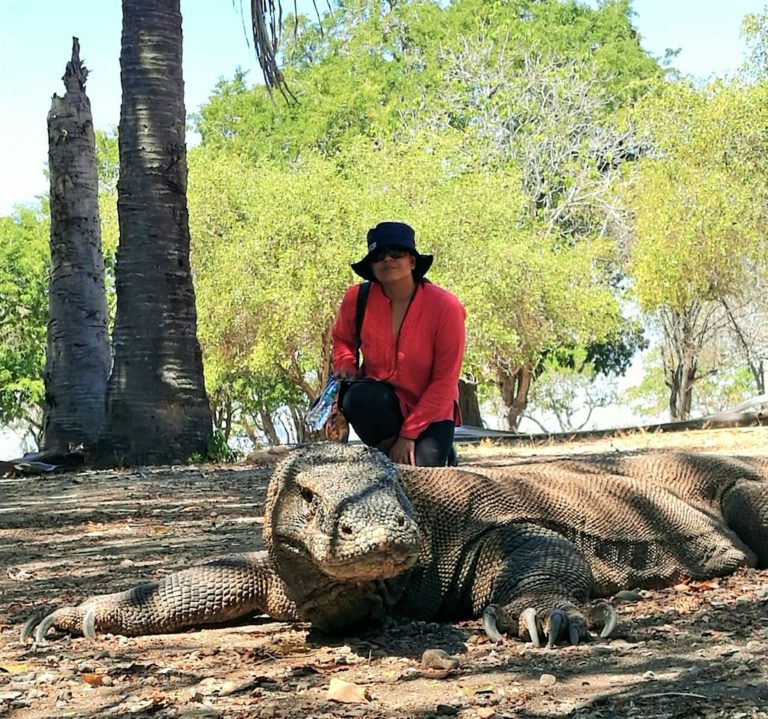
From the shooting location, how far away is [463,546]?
12.9 ft

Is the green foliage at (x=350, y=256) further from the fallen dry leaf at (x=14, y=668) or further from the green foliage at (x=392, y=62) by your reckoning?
the fallen dry leaf at (x=14, y=668)

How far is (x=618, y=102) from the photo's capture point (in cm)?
3759

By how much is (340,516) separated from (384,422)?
2279mm

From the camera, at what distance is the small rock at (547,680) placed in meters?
2.97

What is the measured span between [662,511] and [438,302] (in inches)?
52.4

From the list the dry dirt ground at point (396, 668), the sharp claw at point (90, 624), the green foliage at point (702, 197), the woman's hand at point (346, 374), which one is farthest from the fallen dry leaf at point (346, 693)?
the green foliage at point (702, 197)

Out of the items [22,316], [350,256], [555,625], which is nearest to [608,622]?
[555,625]

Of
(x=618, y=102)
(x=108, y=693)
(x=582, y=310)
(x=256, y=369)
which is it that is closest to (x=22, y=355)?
(x=256, y=369)

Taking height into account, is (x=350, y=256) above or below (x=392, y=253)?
above

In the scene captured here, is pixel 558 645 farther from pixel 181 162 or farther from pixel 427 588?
pixel 181 162

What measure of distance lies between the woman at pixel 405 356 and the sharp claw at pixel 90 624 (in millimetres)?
1768

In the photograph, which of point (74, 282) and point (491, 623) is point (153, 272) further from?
point (491, 623)

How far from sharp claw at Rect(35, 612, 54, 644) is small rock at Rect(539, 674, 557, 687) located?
5.40 feet

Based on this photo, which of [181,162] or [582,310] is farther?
[582,310]
